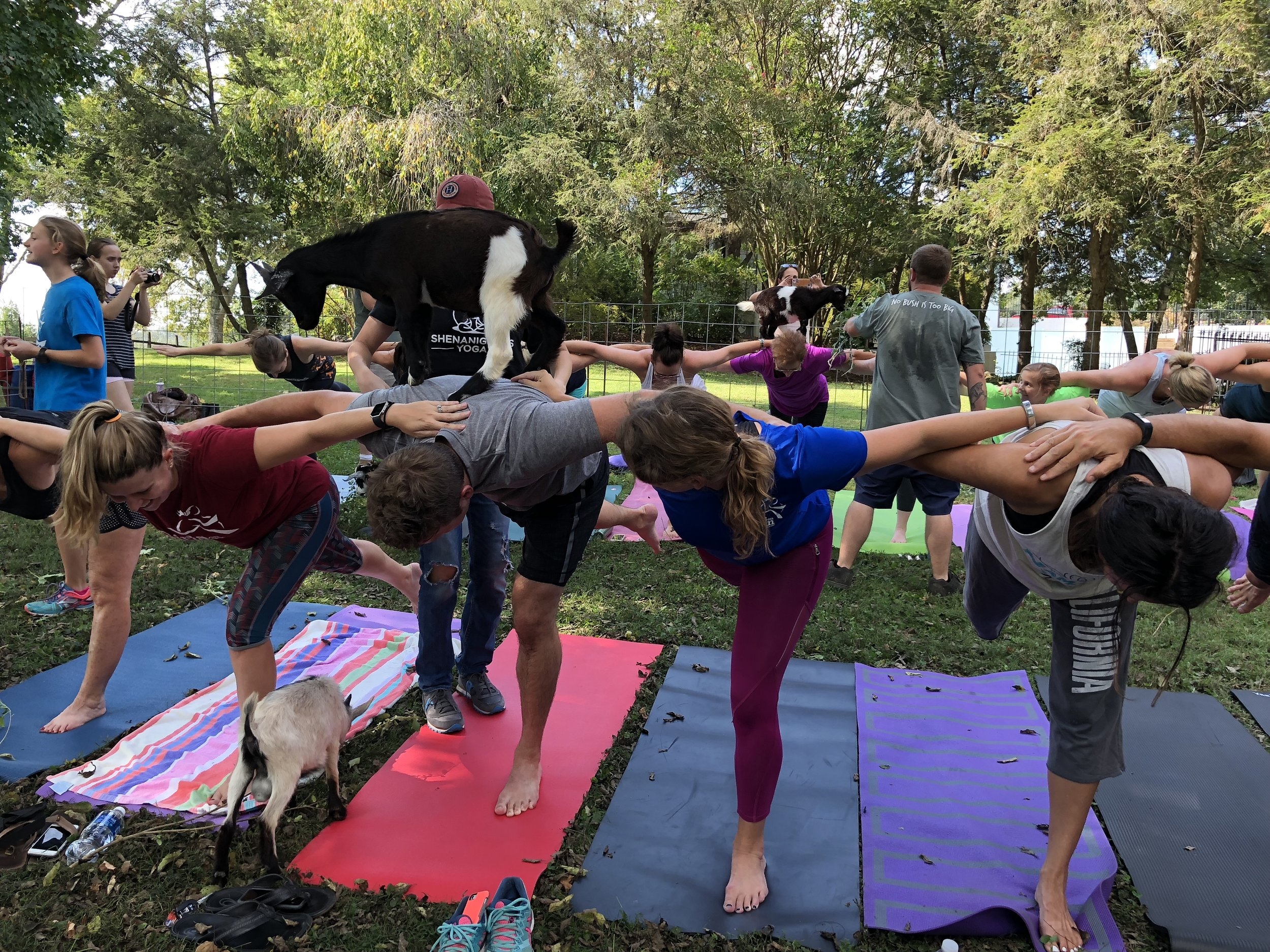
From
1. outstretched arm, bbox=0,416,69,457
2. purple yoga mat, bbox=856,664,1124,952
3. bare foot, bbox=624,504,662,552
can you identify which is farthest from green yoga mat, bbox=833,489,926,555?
outstretched arm, bbox=0,416,69,457

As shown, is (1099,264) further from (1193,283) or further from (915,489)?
(915,489)

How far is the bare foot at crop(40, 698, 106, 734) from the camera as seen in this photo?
10.4ft

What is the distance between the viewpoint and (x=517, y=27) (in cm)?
1909

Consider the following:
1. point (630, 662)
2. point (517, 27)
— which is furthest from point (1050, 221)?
point (630, 662)

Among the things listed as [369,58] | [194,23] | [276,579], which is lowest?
[276,579]

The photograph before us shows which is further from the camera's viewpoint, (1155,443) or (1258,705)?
(1258,705)

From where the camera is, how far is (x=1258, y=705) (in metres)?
3.42

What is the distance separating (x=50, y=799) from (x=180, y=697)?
74 centimetres

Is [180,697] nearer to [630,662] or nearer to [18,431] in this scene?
[18,431]

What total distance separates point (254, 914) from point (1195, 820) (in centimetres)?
298

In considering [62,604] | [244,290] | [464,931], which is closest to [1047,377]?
[464,931]

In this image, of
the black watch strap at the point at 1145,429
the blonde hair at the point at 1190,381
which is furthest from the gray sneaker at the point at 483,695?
the blonde hair at the point at 1190,381

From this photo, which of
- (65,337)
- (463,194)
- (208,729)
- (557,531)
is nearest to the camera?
(557,531)

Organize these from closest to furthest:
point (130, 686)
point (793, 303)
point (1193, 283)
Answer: point (130, 686) < point (793, 303) < point (1193, 283)
